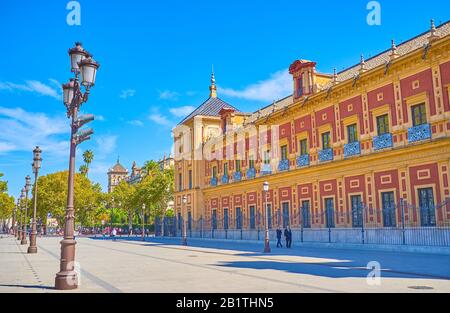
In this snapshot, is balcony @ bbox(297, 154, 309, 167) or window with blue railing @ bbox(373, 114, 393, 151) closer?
window with blue railing @ bbox(373, 114, 393, 151)

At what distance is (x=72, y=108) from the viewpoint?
10648mm

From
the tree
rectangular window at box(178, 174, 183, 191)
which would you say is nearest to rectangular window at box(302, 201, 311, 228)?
rectangular window at box(178, 174, 183, 191)

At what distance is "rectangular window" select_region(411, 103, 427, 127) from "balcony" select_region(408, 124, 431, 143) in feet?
1.21

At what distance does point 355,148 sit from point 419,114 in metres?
4.25

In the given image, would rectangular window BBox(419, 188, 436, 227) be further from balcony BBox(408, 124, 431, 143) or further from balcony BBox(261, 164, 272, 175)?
balcony BBox(261, 164, 272, 175)

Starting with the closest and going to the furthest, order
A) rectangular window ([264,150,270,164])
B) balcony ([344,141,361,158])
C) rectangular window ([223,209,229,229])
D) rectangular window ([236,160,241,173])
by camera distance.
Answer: balcony ([344,141,361,158]) < rectangular window ([264,150,270,164]) < rectangular window ([236,160,241,173]) < rectangular window ([223,209,229,229])

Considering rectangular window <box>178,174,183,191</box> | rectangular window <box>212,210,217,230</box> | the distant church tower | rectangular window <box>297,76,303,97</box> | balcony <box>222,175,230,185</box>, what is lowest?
rectangular window <box>212,210,217,230</box>

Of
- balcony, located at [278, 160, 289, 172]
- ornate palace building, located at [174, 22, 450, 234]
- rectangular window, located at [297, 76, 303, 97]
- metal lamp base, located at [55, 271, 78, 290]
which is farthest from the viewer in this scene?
balcony, located at [278, 160, 289, 172]

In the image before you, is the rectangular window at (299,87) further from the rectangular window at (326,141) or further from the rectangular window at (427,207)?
the rectangular window at (427,207)

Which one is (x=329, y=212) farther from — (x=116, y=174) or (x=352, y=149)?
(x=116, y=174)

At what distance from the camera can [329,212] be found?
25.6m

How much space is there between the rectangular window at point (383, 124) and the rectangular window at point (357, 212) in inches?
153

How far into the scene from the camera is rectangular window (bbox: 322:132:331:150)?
86.8 feet
